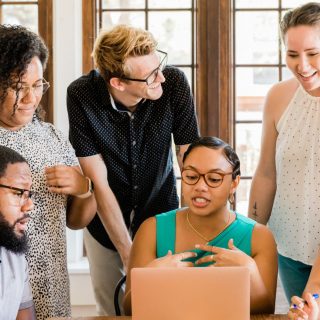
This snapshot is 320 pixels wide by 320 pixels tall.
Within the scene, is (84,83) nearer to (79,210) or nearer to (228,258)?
(79,210)

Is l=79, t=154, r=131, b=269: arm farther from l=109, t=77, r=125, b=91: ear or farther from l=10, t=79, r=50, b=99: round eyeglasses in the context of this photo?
l=10, t=79, r=50, b=99: round eyeglasses

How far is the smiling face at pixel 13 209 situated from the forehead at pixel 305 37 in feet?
2.92

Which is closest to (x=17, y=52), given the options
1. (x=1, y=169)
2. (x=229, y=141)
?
(x=1, y=169)

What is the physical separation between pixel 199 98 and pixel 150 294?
2.37 metres

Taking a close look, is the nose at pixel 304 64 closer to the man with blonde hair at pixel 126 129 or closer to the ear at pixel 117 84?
the man with blonde hair at pixel 126 129

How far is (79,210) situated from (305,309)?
81cm

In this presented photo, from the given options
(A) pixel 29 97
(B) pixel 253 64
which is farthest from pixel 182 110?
(B) pixel 253 64

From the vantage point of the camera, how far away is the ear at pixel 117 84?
2453 millimetres

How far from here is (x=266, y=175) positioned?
248 cm

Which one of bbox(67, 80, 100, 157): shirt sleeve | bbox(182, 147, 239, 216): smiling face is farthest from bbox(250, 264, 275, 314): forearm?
bbox(67, 80, 100, 157): shirt sleeve

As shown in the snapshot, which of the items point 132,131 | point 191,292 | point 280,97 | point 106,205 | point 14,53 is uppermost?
point 14,53

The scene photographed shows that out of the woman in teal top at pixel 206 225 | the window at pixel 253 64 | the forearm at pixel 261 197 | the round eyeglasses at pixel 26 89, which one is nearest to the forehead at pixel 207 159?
the woman in teal top at pixel 206 225

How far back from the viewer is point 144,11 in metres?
3.92

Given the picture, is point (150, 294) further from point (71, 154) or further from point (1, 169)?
point (71, 154)
